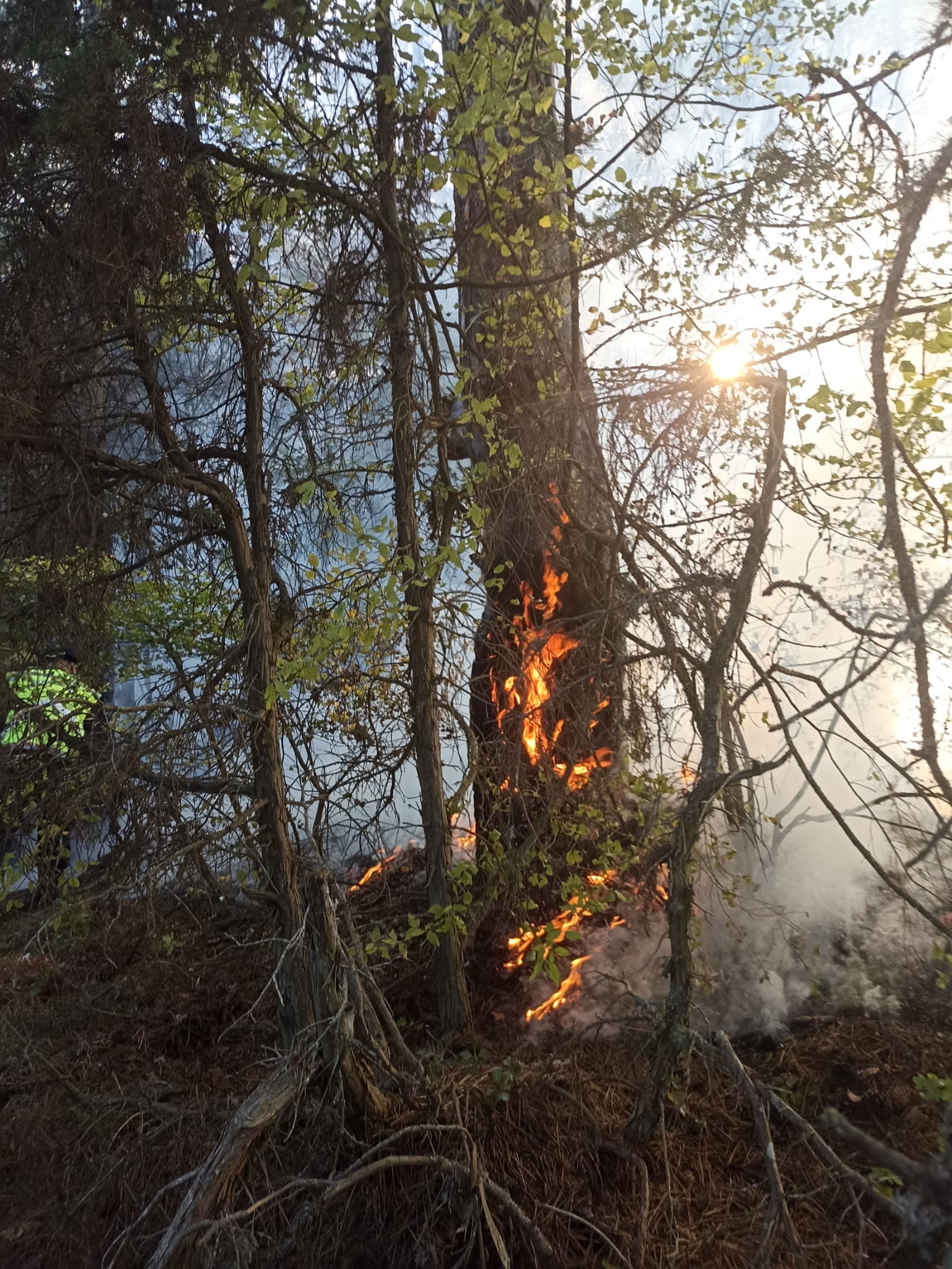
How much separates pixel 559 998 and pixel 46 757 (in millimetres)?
2886

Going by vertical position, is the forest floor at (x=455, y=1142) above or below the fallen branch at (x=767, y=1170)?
below

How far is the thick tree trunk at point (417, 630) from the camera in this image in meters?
4.20

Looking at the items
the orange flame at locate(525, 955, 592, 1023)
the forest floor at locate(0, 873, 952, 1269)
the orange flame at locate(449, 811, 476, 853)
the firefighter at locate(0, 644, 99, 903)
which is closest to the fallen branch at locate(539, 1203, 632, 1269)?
the forest floor at locate(0, 873, 952, 1269)

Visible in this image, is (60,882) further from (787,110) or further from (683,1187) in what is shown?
(787,110)

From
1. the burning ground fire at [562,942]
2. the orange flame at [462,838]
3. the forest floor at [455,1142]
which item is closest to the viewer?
the forest floor at [455,1142]

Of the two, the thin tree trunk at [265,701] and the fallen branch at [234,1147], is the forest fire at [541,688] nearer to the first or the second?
the thin tree trunk at [265,701]

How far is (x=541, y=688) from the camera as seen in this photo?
503cm

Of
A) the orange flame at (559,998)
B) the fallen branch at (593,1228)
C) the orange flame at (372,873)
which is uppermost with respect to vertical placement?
the orange flame at (372,873)

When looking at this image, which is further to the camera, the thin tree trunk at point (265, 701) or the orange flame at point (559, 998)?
the orange flame at point (559, 998)

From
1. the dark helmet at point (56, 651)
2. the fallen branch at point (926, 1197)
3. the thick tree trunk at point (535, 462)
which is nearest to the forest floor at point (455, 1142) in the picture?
the fallen branch at point (926, 1197)

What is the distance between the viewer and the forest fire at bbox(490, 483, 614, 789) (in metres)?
4.50

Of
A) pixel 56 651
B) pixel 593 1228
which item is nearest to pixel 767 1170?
pixel 593 1228

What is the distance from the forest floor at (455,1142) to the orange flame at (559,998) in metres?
0.09

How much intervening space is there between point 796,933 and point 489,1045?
1733 mm
